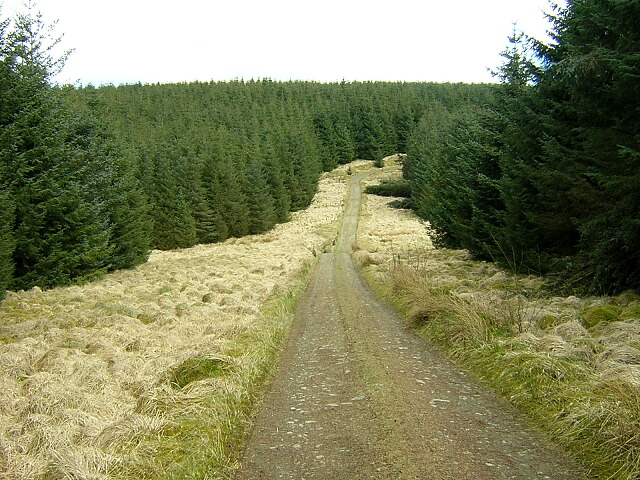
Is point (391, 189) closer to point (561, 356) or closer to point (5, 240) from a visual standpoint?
point (5, 240)

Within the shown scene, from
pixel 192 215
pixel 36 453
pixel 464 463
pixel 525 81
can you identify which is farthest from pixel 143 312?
pixel 192 215

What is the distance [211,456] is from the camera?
15.3ft

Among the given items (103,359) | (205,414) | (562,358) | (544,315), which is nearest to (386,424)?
(205,414)

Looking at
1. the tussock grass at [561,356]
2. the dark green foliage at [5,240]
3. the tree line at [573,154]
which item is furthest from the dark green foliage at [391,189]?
the dark green foliage at [5,240]

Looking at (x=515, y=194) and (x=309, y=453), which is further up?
(x=515, y=194)

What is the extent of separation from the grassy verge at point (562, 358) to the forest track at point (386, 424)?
28 cm

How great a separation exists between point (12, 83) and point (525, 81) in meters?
19.0

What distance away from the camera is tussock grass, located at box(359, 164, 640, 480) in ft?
14.3

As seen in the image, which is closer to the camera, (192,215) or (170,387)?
(170,387)

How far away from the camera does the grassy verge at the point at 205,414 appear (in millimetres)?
4402

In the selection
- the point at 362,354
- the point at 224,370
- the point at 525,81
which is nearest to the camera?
the point at 224,370

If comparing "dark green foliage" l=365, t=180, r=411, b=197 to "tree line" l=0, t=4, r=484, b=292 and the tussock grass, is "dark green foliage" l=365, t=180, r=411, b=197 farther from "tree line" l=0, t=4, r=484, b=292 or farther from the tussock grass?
the tussock grass

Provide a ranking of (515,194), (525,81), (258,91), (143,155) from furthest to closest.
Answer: (258,91)
(143,155)
(525,81)
(515,194)

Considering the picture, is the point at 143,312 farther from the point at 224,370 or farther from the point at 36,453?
the point at 36,453
